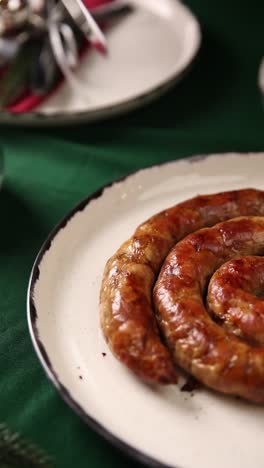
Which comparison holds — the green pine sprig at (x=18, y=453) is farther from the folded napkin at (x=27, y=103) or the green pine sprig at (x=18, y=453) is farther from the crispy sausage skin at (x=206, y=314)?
the folded napkin at (x=27, y=103)

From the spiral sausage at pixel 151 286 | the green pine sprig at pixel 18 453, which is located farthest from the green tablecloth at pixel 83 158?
the spiral sausage at pixel 151 286

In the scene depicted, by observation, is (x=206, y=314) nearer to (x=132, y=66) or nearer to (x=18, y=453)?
(x=18, y=453)

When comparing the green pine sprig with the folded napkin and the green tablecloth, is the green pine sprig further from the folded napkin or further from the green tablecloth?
the folded napkin

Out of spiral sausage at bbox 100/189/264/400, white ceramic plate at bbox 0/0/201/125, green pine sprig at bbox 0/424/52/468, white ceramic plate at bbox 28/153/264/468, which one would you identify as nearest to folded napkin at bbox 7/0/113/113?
white ceramic plate at bbox 0/0/201/125

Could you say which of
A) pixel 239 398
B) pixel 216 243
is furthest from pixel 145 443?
pixel 216 243

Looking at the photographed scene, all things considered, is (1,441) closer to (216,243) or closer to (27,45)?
(216,243)

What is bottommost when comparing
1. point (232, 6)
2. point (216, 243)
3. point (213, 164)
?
point (232, 6)
